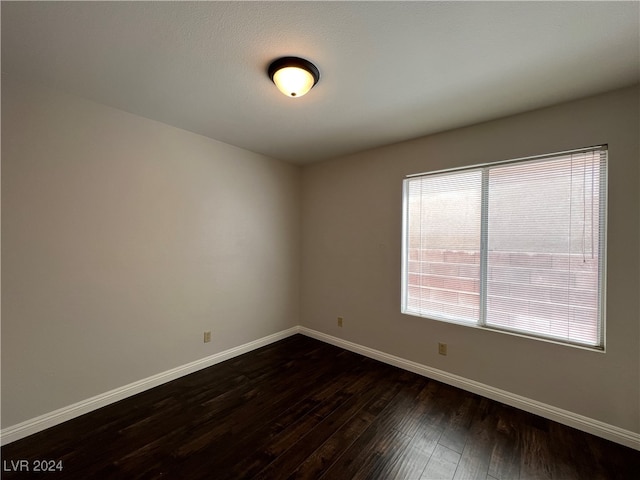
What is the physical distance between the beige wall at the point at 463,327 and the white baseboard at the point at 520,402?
1.9 inches

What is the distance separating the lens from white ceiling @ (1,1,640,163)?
4.18ft

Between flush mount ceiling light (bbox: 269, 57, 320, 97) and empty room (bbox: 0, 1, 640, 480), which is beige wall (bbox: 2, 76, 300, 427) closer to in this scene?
empty room (bbox: 0, 1, 640, 480)

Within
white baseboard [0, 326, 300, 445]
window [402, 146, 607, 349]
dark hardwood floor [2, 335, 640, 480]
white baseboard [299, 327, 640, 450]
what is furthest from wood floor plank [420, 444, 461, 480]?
white baseboard [0, 326, 300, 445]

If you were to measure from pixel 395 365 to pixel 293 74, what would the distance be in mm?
2964

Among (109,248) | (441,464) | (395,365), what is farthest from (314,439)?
(109,248)

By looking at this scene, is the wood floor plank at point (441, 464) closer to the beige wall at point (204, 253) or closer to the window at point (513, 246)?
the beige wall at point (204, 253)

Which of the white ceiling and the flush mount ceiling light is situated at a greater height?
the white ceiling

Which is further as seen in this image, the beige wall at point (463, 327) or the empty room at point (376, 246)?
the beige wall at point (463, 327)

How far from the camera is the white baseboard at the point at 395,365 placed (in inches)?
71.6

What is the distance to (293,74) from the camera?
1627 millimetres

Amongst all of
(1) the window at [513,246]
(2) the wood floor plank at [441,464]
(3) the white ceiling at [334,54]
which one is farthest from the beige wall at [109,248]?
(2) the wood floor plank at [441,464]

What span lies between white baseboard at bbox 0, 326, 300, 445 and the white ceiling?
2438 millimetres

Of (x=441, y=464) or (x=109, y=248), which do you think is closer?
(x=441, y=464)

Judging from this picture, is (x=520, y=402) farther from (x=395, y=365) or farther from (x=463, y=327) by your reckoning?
(x=395, y=365)
